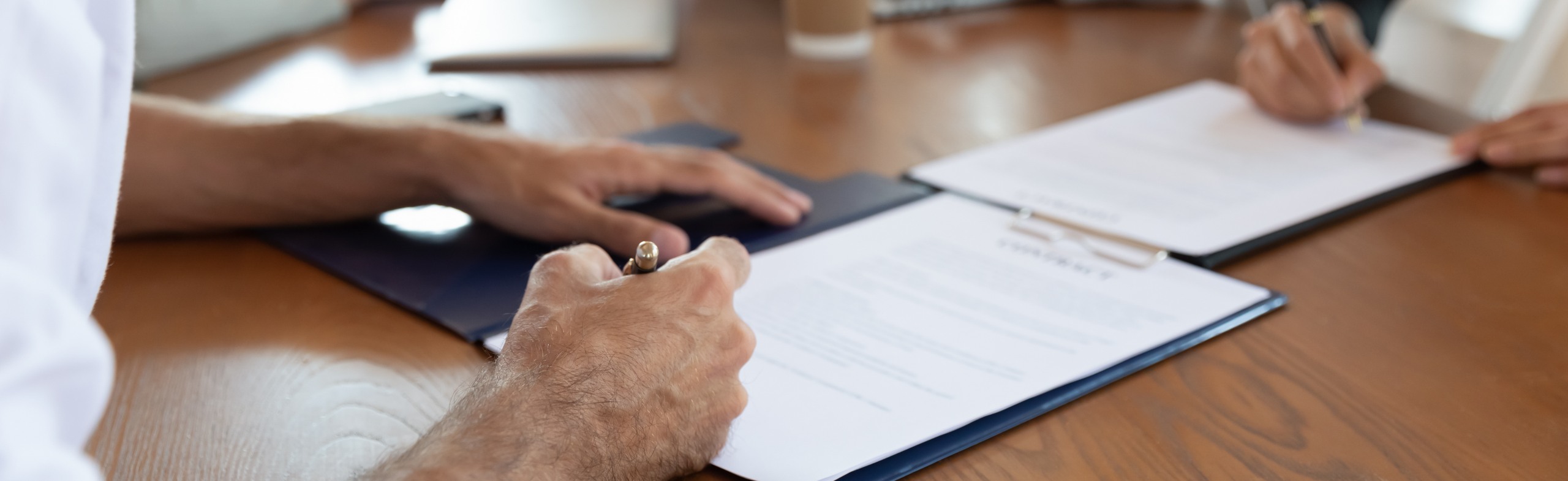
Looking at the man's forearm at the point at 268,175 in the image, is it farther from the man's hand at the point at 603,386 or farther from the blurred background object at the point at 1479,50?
the blurred background object at the point at 1479,50

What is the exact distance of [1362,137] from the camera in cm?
101

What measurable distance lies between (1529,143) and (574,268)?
83 centimetres

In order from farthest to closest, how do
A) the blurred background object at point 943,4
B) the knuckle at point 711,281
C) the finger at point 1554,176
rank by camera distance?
the blurred background object at point 943,4 → the finger at point 1554,176 → the knuckle at point 711,281

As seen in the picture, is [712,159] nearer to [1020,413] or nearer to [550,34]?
[1020,413]

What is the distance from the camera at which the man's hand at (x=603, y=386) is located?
465mm

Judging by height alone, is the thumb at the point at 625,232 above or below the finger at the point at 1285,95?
below

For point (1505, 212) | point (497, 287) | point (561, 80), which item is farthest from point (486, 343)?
point (1505, 212)

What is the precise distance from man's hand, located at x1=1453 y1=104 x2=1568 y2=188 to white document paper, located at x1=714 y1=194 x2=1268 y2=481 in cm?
41

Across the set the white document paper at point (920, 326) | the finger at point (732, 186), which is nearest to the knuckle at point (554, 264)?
the white document paper at point (920, 326)

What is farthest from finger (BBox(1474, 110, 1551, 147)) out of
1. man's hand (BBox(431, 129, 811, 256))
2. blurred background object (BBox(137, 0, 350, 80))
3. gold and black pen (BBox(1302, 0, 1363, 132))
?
blurred background object (BBox(137, 0, 350, 80))

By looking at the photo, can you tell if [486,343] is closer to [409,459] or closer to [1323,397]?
[409,459]

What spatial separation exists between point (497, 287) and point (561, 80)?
55 cm

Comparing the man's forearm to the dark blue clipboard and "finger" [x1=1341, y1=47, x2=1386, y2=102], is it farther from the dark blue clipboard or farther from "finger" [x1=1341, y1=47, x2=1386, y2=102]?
"finger" [x1=1341, y1=47, x2=1386, y2=102]

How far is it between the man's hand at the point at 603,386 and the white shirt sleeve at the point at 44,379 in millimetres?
147
